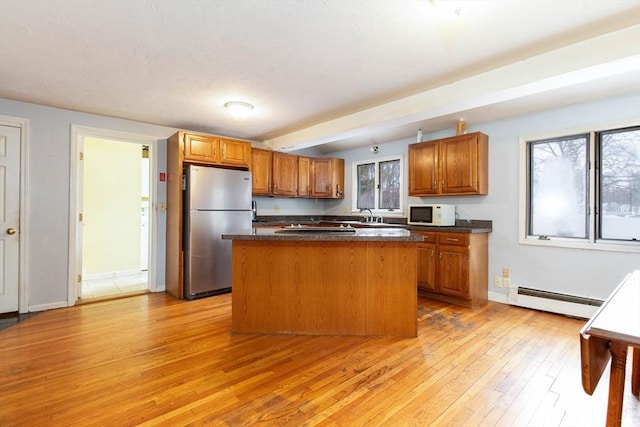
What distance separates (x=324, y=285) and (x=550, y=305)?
266 cm

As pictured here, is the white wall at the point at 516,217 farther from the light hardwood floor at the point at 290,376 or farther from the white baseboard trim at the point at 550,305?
the light hardwood floor at the point at 290,376

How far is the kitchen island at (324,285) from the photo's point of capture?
2742 mm

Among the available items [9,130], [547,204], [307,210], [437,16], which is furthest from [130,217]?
[547,204]

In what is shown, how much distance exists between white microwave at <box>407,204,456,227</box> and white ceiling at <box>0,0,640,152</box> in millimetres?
1241

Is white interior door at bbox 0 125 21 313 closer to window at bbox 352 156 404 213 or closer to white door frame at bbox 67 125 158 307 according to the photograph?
white door frame at bbox 67 125 158 307

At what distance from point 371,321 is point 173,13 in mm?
2739

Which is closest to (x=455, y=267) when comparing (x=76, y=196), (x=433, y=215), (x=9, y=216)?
(x=433, y=215)

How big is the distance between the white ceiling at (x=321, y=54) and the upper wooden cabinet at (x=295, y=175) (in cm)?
145

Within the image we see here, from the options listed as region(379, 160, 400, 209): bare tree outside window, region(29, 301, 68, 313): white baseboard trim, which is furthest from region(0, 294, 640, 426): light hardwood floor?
region(379, 160, 400, 209): bare tree outside window

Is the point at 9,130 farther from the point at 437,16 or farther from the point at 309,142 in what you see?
the point at 437,16

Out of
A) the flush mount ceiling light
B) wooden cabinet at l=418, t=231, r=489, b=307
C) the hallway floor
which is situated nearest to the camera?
the flush mount ceiling light

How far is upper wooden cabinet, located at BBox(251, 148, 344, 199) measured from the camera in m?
4.90

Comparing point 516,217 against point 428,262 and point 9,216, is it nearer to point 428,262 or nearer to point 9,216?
point 428,262

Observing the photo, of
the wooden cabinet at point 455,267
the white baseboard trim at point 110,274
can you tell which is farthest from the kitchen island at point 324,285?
the white baseboard trim at point 110,274
